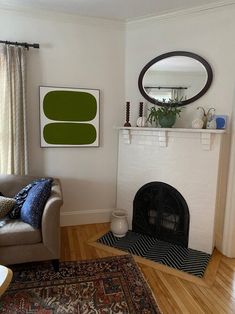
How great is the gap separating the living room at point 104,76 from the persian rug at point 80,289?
19 centimetres

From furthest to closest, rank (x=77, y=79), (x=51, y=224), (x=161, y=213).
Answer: (x=77, y=79) < (x=161, y=213) < (x=51, y=224)

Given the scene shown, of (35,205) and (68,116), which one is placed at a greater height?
(68,116)

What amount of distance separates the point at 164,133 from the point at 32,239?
1.72m

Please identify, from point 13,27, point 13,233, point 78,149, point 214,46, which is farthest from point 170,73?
point 13,233

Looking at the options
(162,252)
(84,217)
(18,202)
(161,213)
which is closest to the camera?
(18,202)

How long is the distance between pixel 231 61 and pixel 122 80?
4.25ft

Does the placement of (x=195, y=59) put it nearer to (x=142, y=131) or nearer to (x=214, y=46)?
(x=214, y=46)

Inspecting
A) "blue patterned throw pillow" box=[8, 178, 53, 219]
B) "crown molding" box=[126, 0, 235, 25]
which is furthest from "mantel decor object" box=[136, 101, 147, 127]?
"blue patterned throw pillow" box=[8, 178, 53, 219]

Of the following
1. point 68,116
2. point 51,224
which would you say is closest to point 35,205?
point 51,224

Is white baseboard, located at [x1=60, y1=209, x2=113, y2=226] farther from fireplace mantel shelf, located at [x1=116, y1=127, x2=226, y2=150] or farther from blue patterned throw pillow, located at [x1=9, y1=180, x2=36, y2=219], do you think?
fireplace mantel shelf, located at [x1=116, y1=127, x2=226, y2=150]

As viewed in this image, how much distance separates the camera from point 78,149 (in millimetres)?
3088

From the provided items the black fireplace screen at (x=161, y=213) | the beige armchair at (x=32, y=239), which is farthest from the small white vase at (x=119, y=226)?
the beige armchair at (x=32, y=239)

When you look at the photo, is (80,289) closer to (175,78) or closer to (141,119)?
(141,119)

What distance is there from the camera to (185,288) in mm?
2051
